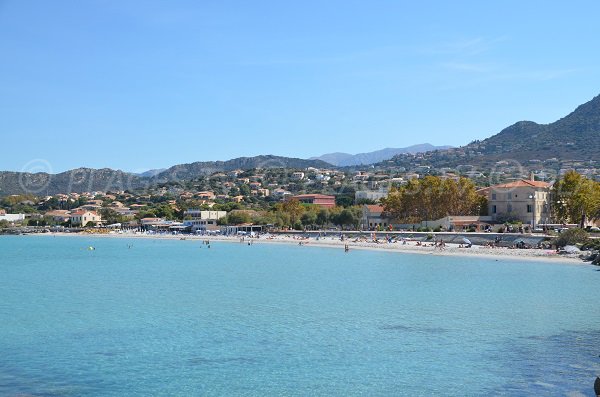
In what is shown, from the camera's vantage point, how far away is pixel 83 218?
120 meters

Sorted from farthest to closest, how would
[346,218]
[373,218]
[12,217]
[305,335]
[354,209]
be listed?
[12,217]
[354,209]
[346,218]
[373,218]
[305,335]

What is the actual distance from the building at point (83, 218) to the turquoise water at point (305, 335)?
86.6m

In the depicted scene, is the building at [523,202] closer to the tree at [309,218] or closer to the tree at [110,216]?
the tree at [309,218]

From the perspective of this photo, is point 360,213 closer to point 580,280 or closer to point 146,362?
point 580,280

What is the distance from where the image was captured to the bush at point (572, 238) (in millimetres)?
46469

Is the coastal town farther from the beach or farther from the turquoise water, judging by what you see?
the turquoise water

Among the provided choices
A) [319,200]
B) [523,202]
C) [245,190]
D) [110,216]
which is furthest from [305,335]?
[245,190]

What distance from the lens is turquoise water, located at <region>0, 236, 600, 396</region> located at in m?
13.9

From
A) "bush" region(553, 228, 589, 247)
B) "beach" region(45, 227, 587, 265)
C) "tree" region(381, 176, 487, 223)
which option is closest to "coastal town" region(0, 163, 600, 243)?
"tree" region(381, 176, 487, 223)

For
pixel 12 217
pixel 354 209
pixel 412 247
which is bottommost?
pixel 412 247

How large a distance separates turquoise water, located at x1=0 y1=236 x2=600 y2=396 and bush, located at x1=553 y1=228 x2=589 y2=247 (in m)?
12.3

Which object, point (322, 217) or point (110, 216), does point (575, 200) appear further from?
point (110, 216)

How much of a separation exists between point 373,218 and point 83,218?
204 feet

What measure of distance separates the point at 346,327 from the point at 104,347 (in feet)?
23.5
